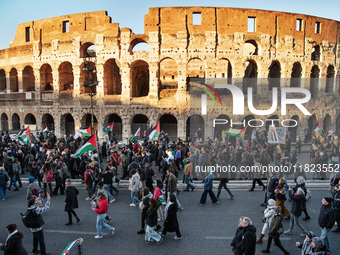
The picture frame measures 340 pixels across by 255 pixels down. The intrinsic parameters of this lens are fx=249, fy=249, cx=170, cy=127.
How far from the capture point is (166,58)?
84.4 feet

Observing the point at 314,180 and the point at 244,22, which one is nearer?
the point at 314,180

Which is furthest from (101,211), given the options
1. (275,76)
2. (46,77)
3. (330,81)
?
(330,81)

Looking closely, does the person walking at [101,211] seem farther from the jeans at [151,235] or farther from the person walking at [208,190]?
the person walking at [208,190]

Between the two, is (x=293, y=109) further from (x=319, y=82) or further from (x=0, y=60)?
(x=0, y=60)

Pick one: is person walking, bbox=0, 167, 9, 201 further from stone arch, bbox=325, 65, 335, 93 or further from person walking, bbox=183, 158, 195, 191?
stone arch, bbox=325, 65, 335, 93

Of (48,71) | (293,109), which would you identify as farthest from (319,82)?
(48,71)

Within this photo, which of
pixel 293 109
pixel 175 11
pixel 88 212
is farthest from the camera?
pixel 293 109

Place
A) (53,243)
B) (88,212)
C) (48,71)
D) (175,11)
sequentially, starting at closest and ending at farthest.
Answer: (53,243)
(88,212)
(175,11)
(48,71)

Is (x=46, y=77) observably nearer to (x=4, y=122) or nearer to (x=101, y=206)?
(x=4, y=122)

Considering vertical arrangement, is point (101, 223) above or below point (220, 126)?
below

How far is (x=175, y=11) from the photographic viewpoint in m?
24.8

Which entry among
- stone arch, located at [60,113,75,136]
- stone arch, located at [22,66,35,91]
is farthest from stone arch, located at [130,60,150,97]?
stone arch, located at [22,66,35,91]

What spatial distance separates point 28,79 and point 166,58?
18.6 metres

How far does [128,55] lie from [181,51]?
543cm
